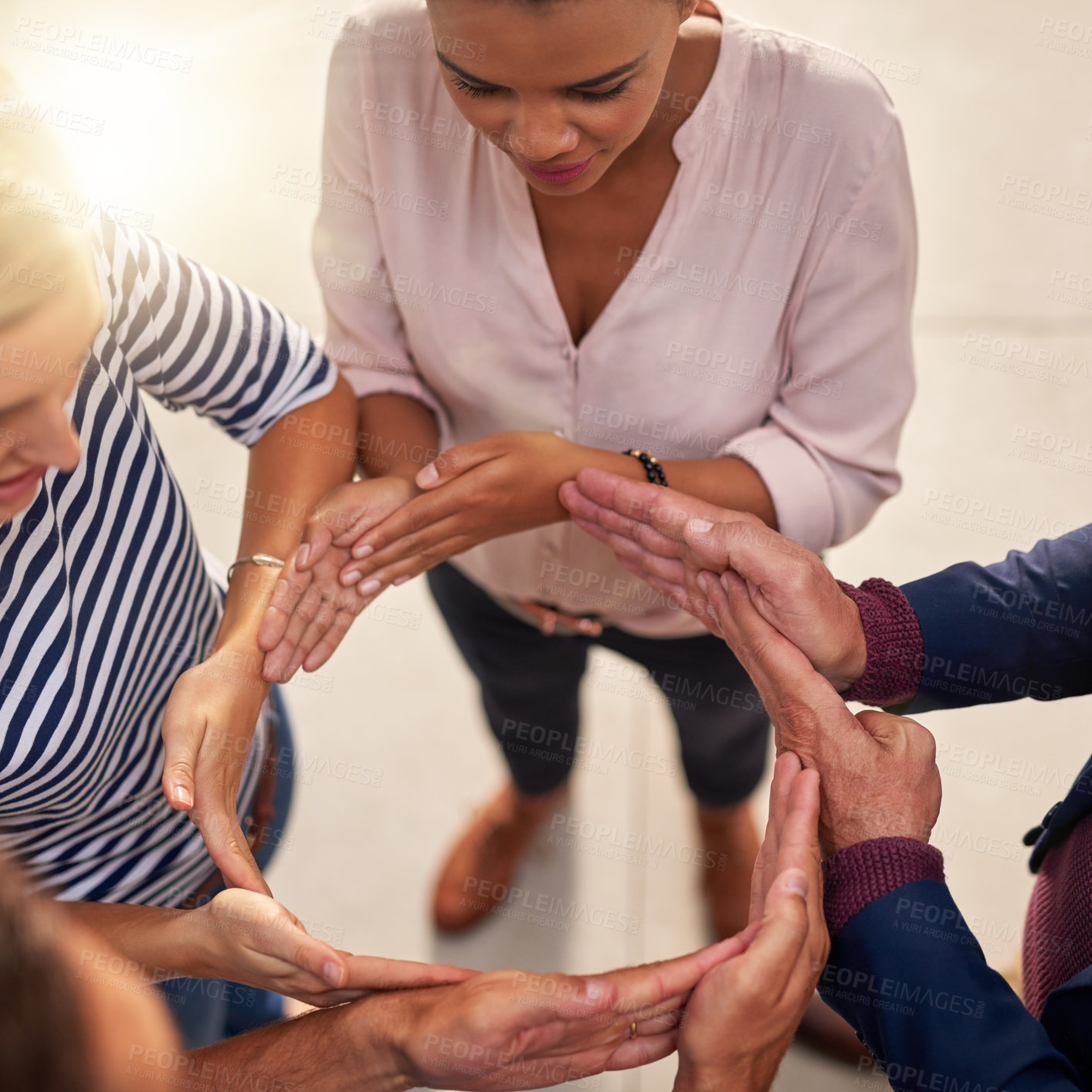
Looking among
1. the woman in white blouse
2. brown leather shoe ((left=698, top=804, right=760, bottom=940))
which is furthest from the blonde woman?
brown leather shoe ((left=698, top=804, right=760, bottom=940))

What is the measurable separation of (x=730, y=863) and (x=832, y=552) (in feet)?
2.98

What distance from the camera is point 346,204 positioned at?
138 centimetres

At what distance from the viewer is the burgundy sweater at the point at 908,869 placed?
1.03 meters

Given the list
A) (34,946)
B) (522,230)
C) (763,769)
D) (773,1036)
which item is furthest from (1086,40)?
(34,946)

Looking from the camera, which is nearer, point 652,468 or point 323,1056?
point 323,1056

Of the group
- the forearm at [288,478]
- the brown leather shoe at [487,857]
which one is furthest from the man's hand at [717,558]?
the brown leather shoe at [487,857]

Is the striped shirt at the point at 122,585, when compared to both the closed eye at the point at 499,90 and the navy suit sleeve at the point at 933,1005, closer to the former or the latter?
the closed eye at the point at 499,90

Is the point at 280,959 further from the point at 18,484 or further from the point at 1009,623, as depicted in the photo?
the point at 1009,623

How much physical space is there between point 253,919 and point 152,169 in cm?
298

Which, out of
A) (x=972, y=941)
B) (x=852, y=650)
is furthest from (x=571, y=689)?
(x=972, y=941)

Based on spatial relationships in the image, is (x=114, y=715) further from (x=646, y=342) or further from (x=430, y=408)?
(x=646, y=342)

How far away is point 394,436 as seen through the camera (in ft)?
4.83

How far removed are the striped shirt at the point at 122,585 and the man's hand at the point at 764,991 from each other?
0.71m

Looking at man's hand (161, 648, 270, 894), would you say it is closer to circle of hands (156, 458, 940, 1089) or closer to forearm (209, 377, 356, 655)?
circle of hands (156, 458, 940, 1089)
